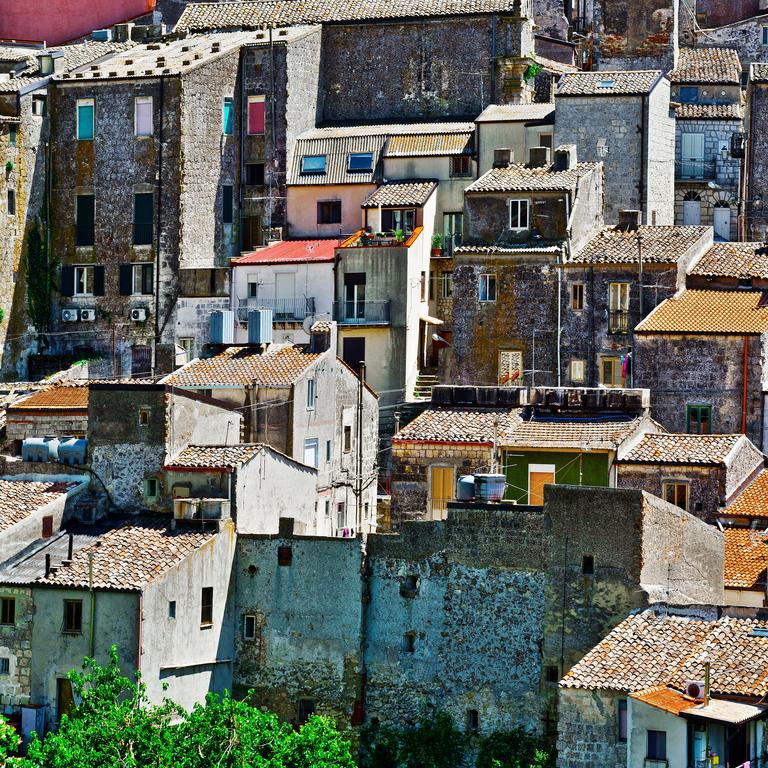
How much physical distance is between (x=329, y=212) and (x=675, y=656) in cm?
3116

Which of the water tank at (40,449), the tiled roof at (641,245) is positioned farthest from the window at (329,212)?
the water tank at (40,449)

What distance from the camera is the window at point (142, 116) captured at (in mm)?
83250

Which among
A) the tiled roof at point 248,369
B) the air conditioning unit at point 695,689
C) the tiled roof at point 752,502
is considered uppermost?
the tiled roof at point 248,369

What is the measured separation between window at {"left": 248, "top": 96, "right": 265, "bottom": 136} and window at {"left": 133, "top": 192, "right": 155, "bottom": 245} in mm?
4418

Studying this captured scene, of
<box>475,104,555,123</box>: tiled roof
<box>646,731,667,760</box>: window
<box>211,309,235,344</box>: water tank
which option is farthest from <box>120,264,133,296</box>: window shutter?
<box>646,731,667,760</box>: window

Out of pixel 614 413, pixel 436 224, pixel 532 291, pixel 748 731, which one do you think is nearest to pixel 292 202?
pixel 436 224

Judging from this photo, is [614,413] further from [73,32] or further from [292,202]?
[73,32]

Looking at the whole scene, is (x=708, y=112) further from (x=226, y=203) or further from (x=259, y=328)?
(x=259, y=328)

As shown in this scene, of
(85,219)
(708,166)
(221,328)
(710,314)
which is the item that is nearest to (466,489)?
(710,314)

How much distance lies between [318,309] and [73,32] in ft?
70.8

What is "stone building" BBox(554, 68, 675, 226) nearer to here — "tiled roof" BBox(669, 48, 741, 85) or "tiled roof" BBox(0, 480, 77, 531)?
"tiled roof" BBox(669, 48, 741, 85)

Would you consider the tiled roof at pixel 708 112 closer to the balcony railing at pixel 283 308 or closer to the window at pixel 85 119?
the balcony railing at pixel 283 308

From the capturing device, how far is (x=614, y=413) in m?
68.4

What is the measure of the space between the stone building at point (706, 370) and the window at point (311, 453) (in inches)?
387
